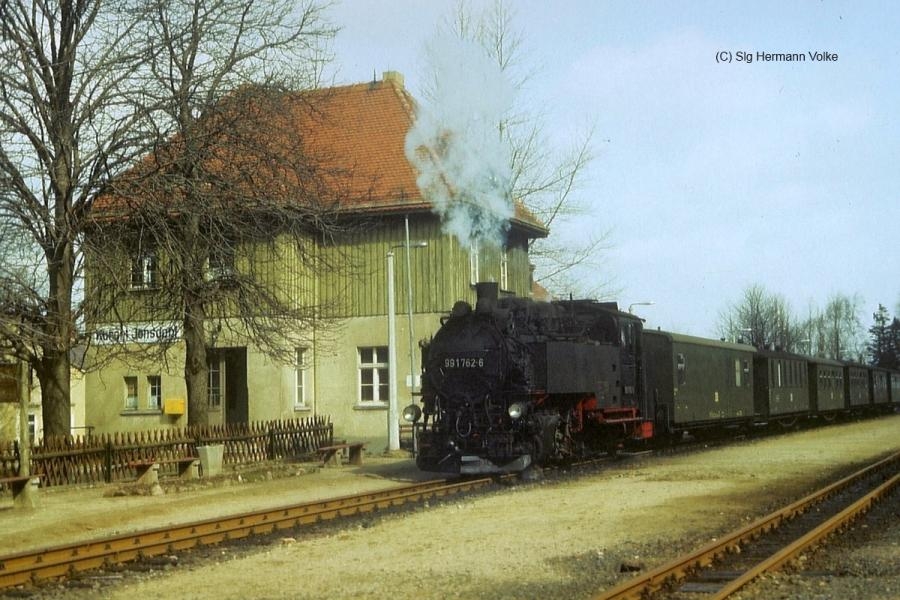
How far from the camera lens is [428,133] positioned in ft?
72.8

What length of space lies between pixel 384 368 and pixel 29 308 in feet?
49.0

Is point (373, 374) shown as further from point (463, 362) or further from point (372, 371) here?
point (463, 362)

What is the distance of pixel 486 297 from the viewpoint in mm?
19359

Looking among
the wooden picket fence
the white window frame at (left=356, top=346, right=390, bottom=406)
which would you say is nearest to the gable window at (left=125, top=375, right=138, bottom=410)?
the white window frame at (left=356, top=346, right=390, bottom=406)

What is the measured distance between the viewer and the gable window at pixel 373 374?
32.8m

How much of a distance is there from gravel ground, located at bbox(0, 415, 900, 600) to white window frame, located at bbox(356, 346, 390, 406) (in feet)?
41.3

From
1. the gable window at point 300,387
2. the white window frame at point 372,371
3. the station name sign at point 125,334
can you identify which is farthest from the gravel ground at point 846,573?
the gable window at point 300,387

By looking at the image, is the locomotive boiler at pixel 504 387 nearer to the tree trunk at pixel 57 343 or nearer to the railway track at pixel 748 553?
the railway track at pixel 748 553

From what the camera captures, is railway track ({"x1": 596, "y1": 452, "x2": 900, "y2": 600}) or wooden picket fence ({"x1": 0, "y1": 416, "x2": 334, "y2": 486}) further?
wooden picket fence ({"x1": 0, "y1": 416, "x2": 334, "y2": 486})

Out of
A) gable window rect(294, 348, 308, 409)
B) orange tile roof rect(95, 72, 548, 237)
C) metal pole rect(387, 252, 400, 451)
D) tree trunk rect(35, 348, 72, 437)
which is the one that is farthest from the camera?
gable window rect(294, 348, 308, 409)

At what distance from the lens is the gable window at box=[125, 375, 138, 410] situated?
34219 millimetres

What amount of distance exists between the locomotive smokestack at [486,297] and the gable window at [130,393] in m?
18.1

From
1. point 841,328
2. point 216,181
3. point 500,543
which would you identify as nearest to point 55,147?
point 216,181

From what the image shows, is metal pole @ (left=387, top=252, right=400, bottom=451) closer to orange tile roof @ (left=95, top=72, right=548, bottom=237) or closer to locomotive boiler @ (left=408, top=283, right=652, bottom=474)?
orange tile roof @ (left=95, top=72, right=548, bottom=237)
